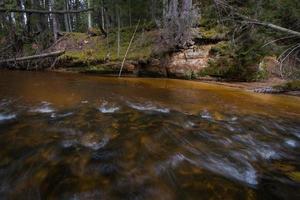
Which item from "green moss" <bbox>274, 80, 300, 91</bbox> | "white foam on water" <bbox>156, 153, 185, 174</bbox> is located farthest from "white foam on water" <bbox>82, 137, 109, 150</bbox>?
"green moss" <bbox>274, 80, 300, 91</bbox>

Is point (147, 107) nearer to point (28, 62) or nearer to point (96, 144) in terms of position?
point (96, 144)

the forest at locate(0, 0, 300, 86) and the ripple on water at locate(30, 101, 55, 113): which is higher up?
the forest at locate(0, 0, 300, 86)

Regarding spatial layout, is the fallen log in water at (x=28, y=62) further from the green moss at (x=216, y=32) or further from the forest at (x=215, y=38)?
the green moss at (x=216, y=32)

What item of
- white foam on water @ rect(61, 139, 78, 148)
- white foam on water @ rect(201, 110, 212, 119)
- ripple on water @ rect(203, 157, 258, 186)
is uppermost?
white foam on water @ rect(61, 139, 78, 148)

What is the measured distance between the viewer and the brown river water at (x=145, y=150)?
2.60 meters

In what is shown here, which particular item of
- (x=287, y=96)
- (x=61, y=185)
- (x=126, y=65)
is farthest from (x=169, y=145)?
(x=126, y=65)

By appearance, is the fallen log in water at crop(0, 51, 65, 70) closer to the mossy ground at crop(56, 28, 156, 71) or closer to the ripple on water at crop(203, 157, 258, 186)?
the mossy ground at crop(56, 28, 156, 71)

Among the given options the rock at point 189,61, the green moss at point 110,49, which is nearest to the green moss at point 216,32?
the rock at point 189,61

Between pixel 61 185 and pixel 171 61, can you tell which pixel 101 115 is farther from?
pixel 171 61

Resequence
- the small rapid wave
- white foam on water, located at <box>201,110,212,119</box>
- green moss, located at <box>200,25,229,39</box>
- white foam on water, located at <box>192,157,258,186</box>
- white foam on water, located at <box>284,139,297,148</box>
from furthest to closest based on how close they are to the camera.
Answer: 1. green moss, located at <box>200,25,229,39</box>
2. white foam on water, located at <box>201,110,212,119</box>
3. white foam on water, located at <box>284,139,297,148</box>
4. the small rapid wave
5. white foam on water, located at <box>192,157,258,186</box>

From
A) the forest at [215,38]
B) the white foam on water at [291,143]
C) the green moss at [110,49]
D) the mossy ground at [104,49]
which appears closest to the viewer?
the white foam on water at [291,143]

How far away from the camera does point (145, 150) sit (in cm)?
339

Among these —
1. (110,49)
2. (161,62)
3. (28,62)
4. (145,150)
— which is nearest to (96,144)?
(145,150)

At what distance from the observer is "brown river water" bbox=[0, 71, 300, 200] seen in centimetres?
260
